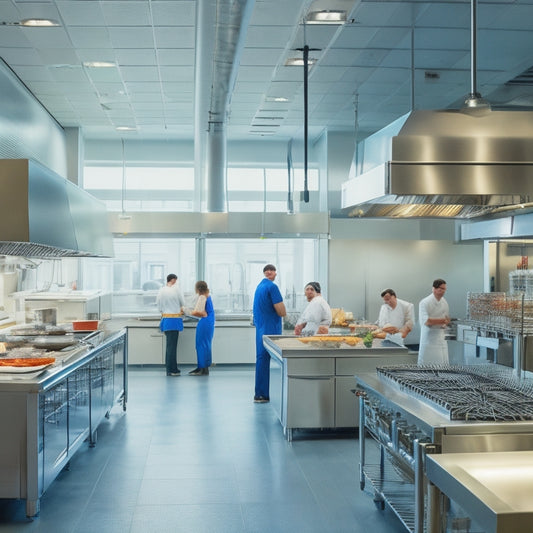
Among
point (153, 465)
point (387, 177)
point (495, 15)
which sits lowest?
point (153, 465)

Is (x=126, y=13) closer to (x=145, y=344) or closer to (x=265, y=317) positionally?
(x=265, y=317)

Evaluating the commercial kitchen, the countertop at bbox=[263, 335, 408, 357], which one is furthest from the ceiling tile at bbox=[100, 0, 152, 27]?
the countertop at bbox=[263, 335, 408, 357]

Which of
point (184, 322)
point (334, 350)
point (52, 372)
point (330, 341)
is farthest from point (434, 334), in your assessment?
point (52, 372)

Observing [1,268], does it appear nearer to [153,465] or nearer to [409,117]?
[153,465]

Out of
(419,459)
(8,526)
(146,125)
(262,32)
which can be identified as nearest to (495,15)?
(262,32)

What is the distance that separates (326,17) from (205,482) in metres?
3.77

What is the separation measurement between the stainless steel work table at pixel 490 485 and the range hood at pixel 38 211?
3131mm

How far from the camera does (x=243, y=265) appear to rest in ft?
37.7

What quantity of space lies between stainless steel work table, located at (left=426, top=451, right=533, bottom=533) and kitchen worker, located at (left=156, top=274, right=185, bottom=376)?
737cm

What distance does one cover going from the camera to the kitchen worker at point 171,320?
1003 centimetres

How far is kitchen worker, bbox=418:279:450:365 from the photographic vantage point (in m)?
7.77

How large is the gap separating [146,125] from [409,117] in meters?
6.89

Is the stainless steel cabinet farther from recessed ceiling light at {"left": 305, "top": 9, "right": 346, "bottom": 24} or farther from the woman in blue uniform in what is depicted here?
recessed ceiling light at {"left": 305, "top": 9, "right": 346, "bottom": 24}

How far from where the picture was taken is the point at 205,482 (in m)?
4.94
